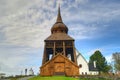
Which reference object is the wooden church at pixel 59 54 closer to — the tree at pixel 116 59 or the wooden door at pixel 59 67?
the wooden door at pixel 59 67

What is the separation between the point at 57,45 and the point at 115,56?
32872 mm

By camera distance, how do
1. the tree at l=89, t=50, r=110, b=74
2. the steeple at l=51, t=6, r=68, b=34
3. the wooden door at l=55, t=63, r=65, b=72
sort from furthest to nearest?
1. the tree at l=89, t=50, r=110, b=74
2. the steeple at l=51, t=6, r=68, b=34
3. the wooden door at l=55, t=63, r=65, b=72

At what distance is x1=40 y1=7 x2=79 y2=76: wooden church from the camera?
64.2 m

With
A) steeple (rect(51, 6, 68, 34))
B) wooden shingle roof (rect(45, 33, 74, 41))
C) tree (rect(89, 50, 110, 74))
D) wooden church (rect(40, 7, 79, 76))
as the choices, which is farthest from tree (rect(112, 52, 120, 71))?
wooden shingle roof (rect(45, 33, 74, 41))

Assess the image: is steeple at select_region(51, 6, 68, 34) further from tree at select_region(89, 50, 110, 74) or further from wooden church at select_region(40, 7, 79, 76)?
tree at select_region(89, 50, 110, 74)

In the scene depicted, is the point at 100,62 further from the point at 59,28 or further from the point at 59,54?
the point at 59,54

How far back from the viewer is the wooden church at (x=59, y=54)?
64.2 metres

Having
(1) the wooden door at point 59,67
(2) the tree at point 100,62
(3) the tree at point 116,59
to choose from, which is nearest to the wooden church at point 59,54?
(1) the wooden door at point 59,67

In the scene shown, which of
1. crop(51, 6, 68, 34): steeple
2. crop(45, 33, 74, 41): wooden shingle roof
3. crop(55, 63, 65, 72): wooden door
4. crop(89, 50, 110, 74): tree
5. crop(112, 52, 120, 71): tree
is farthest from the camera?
crop(89, 50, 110, 74): tree

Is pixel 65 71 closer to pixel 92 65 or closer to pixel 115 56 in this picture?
pixel 92 65

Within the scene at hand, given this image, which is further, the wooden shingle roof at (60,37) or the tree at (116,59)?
the tree at (116,59)

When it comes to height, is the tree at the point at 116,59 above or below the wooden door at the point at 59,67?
above

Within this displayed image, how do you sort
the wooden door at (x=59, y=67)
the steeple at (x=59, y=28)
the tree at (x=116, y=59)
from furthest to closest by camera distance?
the tree at (x=116, y=59) < the steeple at (x=59, y=28) < the wooden door at (x=59, y=67)

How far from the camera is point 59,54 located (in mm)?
64625
